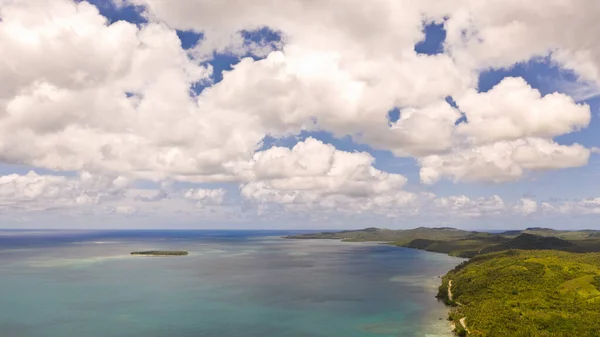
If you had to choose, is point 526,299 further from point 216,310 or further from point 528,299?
point 216,310

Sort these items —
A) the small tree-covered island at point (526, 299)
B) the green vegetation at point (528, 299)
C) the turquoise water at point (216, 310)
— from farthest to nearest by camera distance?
the turquoise water at point (216, 310)
the green vegetation at point (528, 299)
the small tree-covered island at point (526, 299)

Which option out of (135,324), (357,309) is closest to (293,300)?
(357,309)

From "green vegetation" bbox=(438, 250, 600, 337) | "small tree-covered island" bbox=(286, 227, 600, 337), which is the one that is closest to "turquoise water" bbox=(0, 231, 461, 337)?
"small tree-covered island" bbox=(286, 227, 600, 337)

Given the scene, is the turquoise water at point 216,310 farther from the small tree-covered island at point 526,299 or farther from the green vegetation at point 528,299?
the green vegetation at point 528,299

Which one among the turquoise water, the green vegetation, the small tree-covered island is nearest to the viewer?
the small tree-covered island

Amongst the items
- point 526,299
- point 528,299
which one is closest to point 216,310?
point 526,299

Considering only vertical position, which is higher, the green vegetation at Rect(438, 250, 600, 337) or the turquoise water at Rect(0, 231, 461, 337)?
the green vegetation at Rect(438, 250, 600, 337)

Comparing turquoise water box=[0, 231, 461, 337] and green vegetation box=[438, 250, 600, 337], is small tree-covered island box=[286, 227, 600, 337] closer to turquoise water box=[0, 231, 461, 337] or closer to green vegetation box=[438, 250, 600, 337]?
green vegetation box=[438, 250, 600, 337]

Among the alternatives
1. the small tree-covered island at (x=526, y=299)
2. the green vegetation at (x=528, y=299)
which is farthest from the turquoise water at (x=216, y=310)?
the green vegetation at (x=528, y=299)
